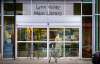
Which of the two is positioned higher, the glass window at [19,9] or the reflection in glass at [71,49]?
the glass window at [19,9]

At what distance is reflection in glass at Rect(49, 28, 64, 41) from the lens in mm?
29734

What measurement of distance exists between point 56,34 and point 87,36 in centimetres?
270

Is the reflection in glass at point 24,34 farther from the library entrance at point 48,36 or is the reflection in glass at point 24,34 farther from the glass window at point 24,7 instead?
the glass window at point 24,7

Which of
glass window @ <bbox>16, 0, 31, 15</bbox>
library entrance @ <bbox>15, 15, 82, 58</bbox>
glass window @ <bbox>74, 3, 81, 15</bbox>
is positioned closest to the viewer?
glass window @ <bbox>74, 3, 81, 15</bbox>

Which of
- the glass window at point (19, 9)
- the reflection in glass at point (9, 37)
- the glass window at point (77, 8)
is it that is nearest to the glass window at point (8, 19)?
the reflection in glass at point (9, 37)

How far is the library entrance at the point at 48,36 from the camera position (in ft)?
96.2

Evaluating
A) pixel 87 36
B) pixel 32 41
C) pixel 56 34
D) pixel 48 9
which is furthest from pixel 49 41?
pixel 87 36

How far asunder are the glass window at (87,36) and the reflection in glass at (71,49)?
0.60 m

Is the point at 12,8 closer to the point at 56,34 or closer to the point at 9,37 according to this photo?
the point at 9,37

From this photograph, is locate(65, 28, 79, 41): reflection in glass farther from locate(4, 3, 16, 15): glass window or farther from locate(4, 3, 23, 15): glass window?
locate(4, 3, 16, 15): glass window

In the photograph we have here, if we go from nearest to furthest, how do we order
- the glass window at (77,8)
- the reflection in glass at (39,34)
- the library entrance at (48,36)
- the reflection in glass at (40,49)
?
the glass window at (77,8)
the library entrance at (48,36)
the reflection in glass at (40,49)
the reflection in glass at (39,34)

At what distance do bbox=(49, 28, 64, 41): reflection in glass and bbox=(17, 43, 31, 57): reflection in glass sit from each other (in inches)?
83.4

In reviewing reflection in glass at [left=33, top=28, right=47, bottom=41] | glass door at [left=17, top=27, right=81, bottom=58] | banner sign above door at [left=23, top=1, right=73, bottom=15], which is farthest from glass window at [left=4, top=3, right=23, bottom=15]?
reflection in glass at [left=33, top=28, right=47, bottom=41]

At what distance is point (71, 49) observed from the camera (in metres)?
29.7
